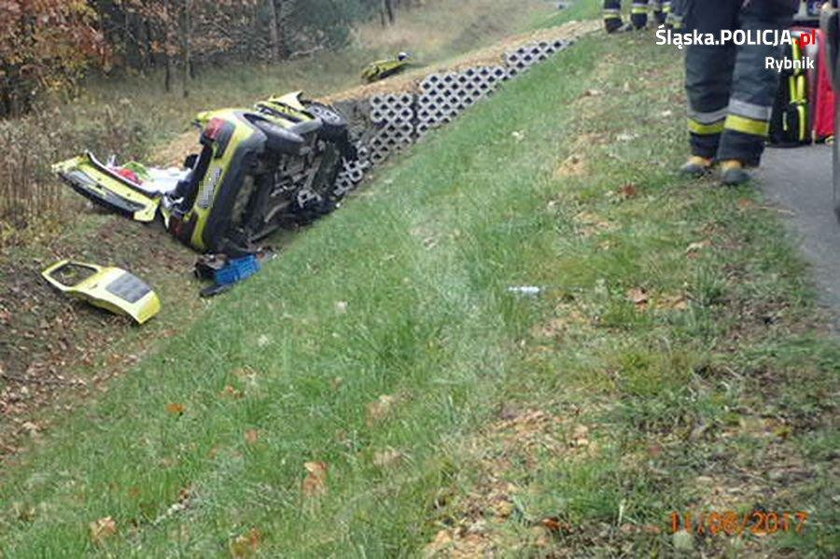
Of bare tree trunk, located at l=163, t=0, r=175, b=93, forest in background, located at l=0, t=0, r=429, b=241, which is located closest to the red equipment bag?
forest in background, located at l=0, t=0, r=429, b=241

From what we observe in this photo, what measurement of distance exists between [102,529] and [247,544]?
3.37 ft

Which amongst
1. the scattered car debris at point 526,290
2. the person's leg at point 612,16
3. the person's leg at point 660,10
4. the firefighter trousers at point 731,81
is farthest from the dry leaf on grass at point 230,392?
the person's leg at point 612,16

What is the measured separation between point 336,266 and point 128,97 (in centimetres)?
1826

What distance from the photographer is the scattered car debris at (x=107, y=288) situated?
944 centimetres

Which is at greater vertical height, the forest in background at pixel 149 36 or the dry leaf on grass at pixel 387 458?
the dry leaf on grass at pixel 387 458

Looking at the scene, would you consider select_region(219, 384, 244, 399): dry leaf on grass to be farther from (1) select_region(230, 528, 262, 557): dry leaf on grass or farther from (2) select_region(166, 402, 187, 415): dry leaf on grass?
(1) select_region(230, 528, 262, 557): dry leaf on grass

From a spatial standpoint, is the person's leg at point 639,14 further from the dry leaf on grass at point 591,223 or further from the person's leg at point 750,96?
the dry leaf on grass at point 591,223

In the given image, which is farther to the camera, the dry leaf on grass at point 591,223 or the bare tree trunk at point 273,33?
the bare tree trunk at point 273,33

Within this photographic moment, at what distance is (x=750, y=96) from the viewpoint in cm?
535
